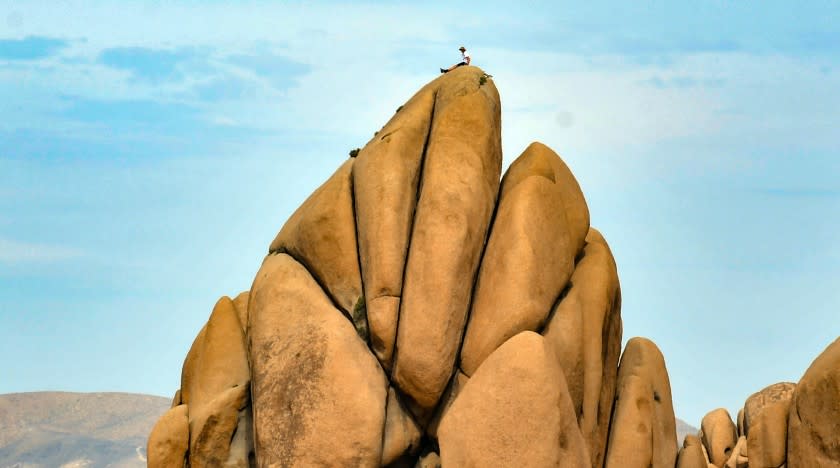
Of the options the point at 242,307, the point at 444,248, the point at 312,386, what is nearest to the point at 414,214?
the point at 444,248

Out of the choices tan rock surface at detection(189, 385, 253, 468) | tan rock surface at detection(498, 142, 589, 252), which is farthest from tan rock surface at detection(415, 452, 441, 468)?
tan rock surface at detection(498, 142, 589, 252)

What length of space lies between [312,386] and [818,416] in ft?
38.5

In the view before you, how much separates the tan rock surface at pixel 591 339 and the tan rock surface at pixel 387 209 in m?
3.79

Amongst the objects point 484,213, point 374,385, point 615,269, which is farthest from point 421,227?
point 615,269

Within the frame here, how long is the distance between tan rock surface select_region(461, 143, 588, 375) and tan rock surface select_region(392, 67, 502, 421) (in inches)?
12.9

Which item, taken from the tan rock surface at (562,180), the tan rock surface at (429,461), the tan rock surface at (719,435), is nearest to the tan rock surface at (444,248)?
the tan rock surface at (429,461)

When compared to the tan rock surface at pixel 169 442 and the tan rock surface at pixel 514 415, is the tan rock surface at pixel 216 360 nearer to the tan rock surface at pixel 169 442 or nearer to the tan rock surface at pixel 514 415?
the tan rock surface at pixel 169 442

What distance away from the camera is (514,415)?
104 feet

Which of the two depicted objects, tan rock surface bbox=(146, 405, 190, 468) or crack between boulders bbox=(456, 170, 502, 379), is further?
tan rock surface bbox=(146, 405, 190, 468)

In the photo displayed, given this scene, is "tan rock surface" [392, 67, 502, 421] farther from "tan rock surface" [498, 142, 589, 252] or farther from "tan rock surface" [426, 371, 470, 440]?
"tan rock surface" [498, 142, 589, 252]

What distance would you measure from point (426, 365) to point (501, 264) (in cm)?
308

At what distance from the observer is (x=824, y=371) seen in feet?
108

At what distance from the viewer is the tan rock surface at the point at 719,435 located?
2157 inches

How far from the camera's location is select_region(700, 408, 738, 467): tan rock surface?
180ft
